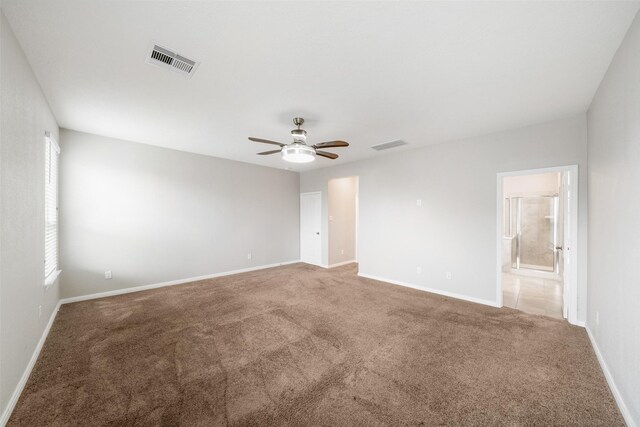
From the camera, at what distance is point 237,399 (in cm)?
190

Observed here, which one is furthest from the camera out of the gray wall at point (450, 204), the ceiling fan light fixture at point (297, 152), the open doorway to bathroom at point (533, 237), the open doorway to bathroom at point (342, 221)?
the open doorway to bathroom at point (342, 221)

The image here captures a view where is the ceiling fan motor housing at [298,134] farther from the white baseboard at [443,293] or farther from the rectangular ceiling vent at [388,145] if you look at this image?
the white baseboard at [443,293]

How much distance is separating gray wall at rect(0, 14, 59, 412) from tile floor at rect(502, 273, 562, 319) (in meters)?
5.76

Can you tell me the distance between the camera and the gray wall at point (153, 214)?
399 cm

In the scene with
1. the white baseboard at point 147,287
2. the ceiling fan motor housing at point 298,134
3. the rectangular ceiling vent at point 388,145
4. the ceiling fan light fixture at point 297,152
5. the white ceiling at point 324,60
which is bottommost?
the white baseboard at point 147,287

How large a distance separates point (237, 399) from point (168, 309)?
2.44 meters

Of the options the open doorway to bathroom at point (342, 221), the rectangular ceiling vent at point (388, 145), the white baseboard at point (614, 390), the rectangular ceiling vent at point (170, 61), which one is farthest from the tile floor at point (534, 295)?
the rectangular ceiling vent at point (170, 61)

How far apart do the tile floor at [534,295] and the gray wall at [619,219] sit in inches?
42.7

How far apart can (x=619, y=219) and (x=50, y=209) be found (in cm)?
615

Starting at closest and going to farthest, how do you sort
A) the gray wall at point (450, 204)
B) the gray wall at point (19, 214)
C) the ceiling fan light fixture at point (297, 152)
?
the gray wall at point (19, 214), the ceiling fan light fixture at point (297, 152), the gray wall at point (450, 204)

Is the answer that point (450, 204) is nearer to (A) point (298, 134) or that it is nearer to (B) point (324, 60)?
(A) point (298, 134)

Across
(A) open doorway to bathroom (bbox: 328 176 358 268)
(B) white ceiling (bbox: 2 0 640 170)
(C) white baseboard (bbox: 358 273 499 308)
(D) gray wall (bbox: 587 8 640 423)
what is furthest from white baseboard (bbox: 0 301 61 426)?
(A) open doorway to bathroom (bbox: 328 176 358 268)

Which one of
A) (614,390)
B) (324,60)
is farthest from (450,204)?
(324,60)

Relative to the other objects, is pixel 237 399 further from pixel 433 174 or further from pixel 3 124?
pixel 433 174
